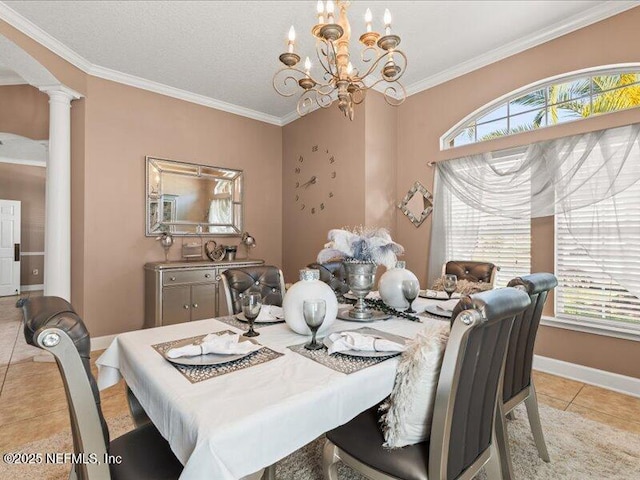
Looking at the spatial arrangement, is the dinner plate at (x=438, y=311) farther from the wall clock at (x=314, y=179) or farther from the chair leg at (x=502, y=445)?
the wall clock at (x=314, y=179)

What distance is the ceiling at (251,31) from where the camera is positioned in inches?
103

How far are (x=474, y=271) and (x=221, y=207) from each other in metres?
3.21

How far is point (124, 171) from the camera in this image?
3799 millimetres

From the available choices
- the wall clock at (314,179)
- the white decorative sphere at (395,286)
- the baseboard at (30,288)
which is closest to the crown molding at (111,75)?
the wall clock at (314,179)

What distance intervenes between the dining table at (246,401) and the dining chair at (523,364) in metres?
0.70

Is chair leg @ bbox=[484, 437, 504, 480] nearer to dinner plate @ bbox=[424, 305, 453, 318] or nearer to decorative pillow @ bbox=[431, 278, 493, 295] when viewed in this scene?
dinner plate @ bbox=[424, 305, 453, 318]

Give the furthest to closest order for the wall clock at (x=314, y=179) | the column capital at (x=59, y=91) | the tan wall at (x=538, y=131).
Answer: the wall clock at (x=314, y=179) < the column capital at (x=59, y=91) < the tan wall at (x=538, y=131)

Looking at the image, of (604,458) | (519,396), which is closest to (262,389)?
(519,396)

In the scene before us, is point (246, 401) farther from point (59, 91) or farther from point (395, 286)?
point (59, 91)

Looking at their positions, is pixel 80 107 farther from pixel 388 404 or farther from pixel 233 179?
pixel 388 404

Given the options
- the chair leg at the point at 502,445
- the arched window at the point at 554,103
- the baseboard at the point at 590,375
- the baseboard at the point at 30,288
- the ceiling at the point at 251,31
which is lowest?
the baseboard at the point at 30,288

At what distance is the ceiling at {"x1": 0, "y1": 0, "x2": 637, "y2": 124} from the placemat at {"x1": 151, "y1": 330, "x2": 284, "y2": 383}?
255 centimetres

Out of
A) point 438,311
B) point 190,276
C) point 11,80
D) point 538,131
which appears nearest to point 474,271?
point 438,311

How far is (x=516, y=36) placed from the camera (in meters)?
3.03
